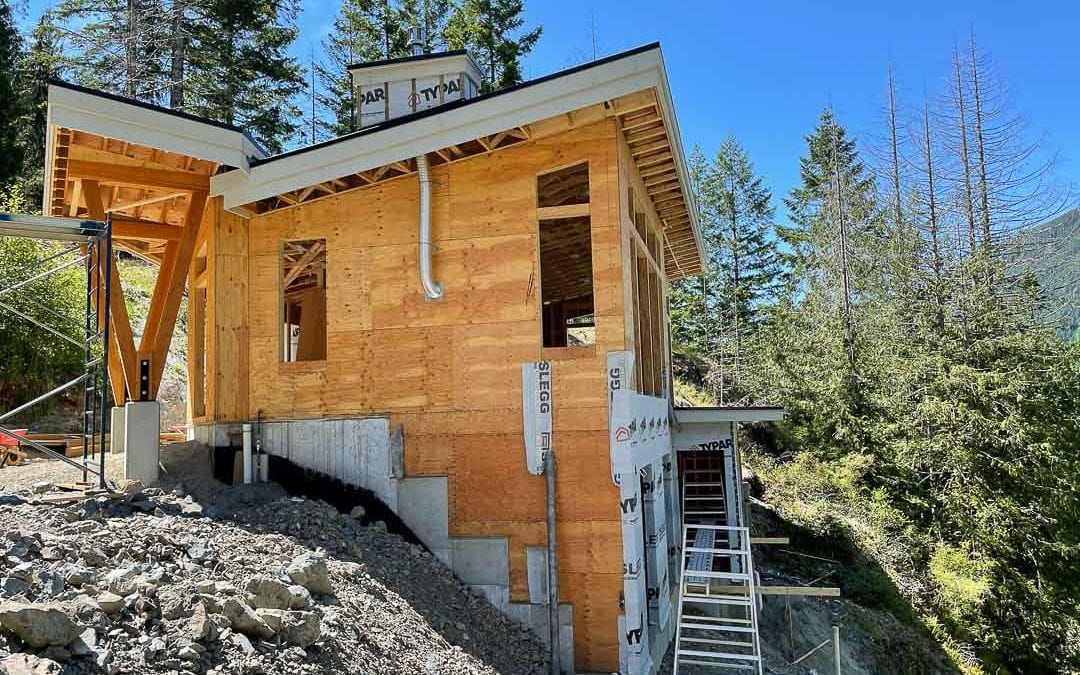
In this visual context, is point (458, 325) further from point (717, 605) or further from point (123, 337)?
point (717, 605)

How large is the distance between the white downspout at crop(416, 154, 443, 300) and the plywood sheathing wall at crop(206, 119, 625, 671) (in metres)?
0.15

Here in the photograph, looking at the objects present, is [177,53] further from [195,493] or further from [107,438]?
[195,493]

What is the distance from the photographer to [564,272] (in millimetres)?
15891

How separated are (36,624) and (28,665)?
0.26 meters

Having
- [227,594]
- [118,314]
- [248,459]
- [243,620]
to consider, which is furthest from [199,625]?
[118,314]

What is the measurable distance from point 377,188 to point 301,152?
41.3 inches

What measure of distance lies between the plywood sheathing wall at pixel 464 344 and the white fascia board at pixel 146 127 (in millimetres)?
1060

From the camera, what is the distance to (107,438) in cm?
1434

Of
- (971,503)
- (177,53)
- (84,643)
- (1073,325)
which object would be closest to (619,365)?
(84,643)

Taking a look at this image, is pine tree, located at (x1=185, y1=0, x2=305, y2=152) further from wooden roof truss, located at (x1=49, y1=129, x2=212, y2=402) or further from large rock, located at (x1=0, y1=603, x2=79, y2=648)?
large rock, located at (x1=0, y1=603, x2=79, y2=648)

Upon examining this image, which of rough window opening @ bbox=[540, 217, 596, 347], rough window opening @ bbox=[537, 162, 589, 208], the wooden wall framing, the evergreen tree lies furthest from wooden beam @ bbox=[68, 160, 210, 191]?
the evergreen tree

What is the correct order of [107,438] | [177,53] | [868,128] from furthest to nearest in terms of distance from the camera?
[868,128]
[177,53]
[107,438]

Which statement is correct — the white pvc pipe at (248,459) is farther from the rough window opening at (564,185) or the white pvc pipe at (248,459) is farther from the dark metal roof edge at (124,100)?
the rough window opening at (564,185)

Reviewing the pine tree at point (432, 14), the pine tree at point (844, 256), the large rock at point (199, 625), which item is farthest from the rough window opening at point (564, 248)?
the pine tree at point (432, 14)
